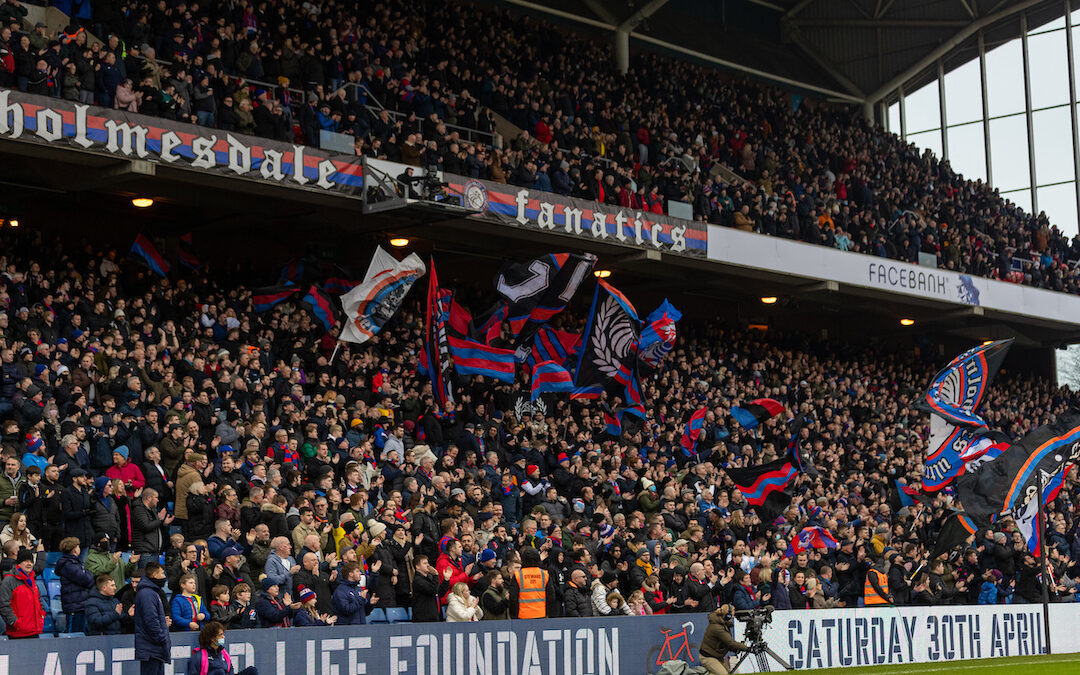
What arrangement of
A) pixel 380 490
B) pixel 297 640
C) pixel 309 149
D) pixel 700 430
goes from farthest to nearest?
1. pixel 700 430
2. pixel 309 149
3. pixel 380 490
4. pixel 297 640

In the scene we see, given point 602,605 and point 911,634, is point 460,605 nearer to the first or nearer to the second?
point 602,605

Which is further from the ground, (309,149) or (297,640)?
(309,149)

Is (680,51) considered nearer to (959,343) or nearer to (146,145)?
(959,343)

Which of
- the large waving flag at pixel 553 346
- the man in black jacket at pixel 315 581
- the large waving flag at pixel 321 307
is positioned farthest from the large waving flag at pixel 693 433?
the man in black jacket at pixel 315 581

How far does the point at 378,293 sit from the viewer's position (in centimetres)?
2434

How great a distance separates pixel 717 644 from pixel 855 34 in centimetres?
3189

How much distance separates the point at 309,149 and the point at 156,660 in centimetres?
1162

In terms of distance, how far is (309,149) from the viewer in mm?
23969

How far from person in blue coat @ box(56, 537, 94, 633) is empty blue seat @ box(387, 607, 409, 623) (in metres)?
3.62

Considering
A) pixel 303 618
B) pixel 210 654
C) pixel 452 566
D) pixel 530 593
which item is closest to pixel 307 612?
pixel 303 618

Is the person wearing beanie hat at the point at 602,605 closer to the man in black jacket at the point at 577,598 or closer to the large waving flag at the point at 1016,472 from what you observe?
the man in black jacket at the point at 577,598

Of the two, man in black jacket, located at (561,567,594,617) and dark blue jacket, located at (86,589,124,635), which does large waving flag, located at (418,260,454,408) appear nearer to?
man in black jacket, located at (561,567,594,617)

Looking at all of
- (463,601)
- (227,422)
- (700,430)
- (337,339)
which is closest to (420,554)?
(463,601)

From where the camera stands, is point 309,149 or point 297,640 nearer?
point 297,640
